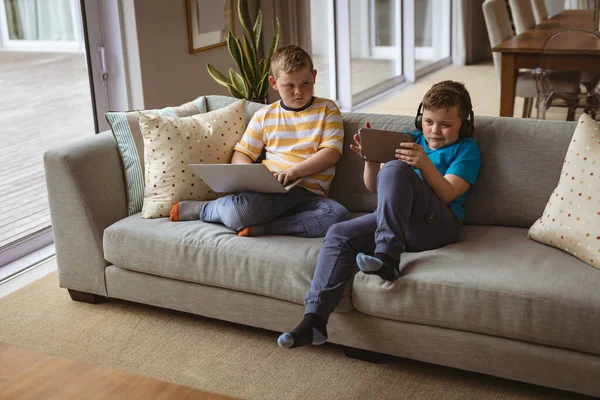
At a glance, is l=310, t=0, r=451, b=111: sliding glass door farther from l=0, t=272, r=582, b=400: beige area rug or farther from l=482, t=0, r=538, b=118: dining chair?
l=0, t=272, r=582, b=400: beige area rug

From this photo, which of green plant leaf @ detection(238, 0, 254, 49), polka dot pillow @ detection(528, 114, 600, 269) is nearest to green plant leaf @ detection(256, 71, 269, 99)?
green plant leaf @ detection(238, 0, 254, 49)

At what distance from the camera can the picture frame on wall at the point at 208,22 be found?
443 cm

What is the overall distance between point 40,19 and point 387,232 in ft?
7.53

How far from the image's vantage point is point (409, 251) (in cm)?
240

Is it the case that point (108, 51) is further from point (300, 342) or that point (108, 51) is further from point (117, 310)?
point (300, 342)

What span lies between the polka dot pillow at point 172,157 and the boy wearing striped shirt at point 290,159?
68 mm

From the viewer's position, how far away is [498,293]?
2086 millimetres

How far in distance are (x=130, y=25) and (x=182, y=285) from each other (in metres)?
1.83

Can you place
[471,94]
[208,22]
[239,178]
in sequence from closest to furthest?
[239,178], [208,22], [471,94]

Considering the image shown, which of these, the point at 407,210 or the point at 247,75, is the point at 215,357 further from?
the point at 247,75

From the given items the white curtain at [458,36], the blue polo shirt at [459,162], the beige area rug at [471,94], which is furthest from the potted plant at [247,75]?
the white curtain at [458,36]

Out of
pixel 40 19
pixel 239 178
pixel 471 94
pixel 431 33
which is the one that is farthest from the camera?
pixel 431 33

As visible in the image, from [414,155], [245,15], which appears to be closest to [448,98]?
[414,155]

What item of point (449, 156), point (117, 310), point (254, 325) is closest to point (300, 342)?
point (254, 325)
